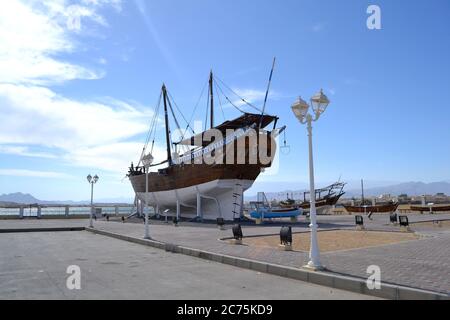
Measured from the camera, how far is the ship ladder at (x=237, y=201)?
3828cm

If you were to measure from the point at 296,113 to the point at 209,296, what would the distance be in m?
5.44

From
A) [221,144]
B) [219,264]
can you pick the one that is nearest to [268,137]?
[221,144]

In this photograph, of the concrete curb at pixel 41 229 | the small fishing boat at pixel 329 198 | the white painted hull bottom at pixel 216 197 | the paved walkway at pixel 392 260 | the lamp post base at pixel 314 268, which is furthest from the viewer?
the small fishing boat at pixel 329 198

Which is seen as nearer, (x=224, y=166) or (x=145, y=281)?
(x=145, y=281)

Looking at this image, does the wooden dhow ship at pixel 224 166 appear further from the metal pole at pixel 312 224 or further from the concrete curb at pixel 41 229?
the metal pole at pixel 312 224

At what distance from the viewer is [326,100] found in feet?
36.0

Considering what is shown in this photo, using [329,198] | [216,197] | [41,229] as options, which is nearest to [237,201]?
[216,197]

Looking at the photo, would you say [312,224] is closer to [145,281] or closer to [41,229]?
[145,281]

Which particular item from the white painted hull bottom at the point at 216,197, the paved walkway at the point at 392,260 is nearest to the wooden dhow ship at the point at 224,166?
the white painted hull bottom at the point at 216,197

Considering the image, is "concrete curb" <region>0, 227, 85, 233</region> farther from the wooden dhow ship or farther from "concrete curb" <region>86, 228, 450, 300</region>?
"concrete curb" <region>86, 228, 450, 300</region>

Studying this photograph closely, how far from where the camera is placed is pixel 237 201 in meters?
38.6

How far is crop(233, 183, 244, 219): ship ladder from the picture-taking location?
3828 centimetres
